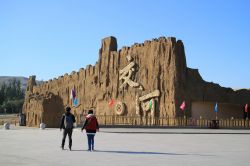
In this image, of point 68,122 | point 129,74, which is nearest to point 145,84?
Result: point 129,74

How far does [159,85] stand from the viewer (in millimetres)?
46000

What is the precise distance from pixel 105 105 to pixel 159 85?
10002 millimetres

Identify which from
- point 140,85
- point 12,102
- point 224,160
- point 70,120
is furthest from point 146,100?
point 12,102

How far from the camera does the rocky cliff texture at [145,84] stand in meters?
44.9

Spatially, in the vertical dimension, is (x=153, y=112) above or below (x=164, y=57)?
below

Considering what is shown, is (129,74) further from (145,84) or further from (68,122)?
(68,122)

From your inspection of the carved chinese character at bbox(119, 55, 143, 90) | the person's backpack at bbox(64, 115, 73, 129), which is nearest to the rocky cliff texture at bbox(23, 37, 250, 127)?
the carved chinese character at bbox(119, 55, 143, 90)

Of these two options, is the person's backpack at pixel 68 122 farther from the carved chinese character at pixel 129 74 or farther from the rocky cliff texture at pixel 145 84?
the carved chinese character at pixel 129 74

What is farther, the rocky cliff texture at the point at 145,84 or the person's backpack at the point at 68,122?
the rocky cliff texture at the point at 145,84

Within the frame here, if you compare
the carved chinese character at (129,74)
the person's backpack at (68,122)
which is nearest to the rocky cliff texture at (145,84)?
the carved chinese character at (129,74)

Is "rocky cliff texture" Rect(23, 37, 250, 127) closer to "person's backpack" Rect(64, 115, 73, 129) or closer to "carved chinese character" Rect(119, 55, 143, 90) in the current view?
"carved chinese character" Rect(119, 55, 143, 90)

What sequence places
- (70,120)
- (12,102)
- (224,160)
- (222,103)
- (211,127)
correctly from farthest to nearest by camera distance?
(12,102), (222,103), (211,127), (70,120), (224,160)

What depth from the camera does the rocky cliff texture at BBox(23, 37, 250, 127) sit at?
44875 mm

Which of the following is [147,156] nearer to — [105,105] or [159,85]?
[159,85]
